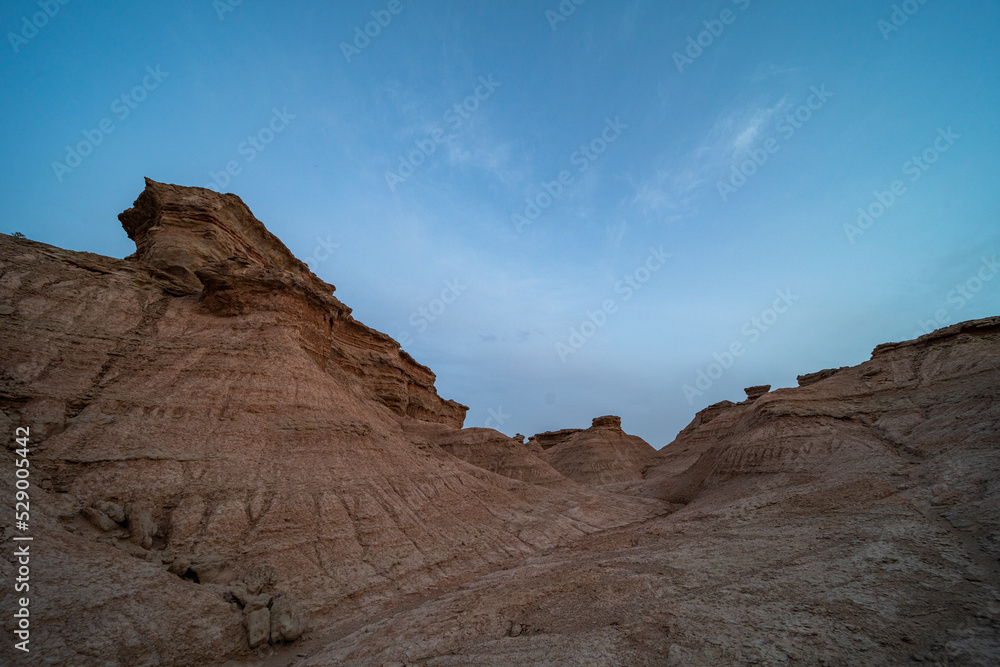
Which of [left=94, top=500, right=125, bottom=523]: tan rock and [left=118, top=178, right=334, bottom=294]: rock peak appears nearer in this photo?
[left=94, top=500, right=125, bottom=523]: tan rock

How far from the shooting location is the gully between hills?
561 centimetres

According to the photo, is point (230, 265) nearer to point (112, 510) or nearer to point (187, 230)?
point (187, 230)

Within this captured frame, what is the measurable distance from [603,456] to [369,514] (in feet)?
122

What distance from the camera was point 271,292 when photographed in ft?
53.1

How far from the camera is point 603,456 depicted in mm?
44156

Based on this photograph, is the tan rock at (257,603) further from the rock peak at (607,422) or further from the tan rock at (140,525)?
the rock peak at (607,422)

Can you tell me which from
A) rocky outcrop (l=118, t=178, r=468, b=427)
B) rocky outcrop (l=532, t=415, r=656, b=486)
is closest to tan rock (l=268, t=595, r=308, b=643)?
rocky outcrop (l=118, t=178, r=468, b=427)

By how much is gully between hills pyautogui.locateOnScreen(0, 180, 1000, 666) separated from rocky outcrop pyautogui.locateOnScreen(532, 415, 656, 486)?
22.3 meters

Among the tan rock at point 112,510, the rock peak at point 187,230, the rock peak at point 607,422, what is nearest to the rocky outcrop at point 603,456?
the rock peak at point 607,422

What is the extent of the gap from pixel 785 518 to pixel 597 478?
32.6 metres

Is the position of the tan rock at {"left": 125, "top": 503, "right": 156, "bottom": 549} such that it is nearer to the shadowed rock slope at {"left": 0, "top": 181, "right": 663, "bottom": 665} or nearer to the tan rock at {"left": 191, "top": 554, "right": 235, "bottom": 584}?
the shadowed rock slope at {"left": 0, "top": 181, "right": 663, "bottom": 665}

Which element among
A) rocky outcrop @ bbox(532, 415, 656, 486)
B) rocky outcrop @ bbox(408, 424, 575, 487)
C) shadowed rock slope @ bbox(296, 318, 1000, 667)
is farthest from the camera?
rocky outcrop @ bbox(532, 415, 656, 486)

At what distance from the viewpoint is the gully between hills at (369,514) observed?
221 inches

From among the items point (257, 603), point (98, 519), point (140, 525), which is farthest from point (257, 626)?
point (98, 519)
